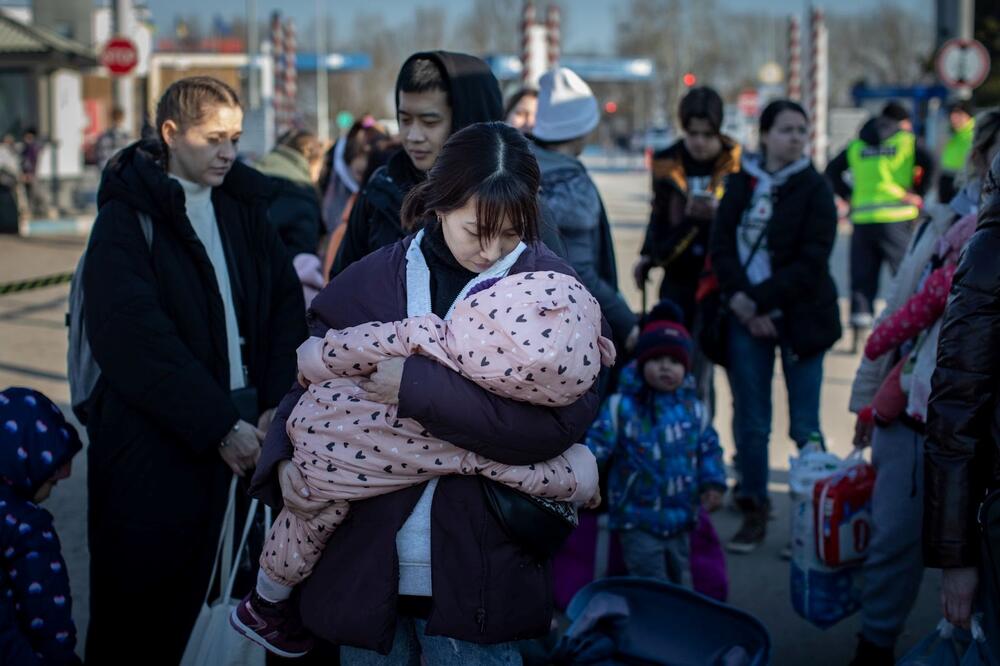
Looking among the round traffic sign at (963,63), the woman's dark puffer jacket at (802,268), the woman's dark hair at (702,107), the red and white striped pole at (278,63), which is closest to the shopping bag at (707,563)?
the woman's dark puffer jacket at (802,268)

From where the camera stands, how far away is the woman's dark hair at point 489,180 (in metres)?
2.62

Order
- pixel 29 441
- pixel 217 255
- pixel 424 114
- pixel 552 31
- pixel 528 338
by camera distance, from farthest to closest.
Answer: pixel 552 31 < pixel 217 255 < pixel 424 114 < pixel 29 441 < pixel 528 338

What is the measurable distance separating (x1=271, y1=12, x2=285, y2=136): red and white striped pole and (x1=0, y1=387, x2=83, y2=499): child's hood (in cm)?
1504

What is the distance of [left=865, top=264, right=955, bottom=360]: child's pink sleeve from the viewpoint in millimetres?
3879

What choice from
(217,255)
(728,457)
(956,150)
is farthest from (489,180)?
(956,150)

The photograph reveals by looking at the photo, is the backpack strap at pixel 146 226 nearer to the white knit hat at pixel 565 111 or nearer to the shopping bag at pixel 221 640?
the shopping bag at pixel 221 640

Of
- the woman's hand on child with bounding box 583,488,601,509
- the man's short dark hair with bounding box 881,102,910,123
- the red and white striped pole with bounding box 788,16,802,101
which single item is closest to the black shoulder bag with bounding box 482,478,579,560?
the woman's hand on child with bounding box 583,488,601,509

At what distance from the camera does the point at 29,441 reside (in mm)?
3443

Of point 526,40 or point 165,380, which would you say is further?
point 526,40

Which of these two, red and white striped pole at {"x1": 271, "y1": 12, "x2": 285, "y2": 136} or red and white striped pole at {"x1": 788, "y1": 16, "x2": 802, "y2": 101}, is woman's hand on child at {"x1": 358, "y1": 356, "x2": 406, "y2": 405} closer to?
red and white striped pole at {"x1": 788, "y1": 16, "x2": 802, "y2": 101}

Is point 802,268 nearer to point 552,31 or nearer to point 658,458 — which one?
point 658,458

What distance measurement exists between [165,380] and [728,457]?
449cm

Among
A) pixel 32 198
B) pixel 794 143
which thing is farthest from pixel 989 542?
pixel 32 198

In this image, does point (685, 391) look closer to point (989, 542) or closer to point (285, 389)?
point (285, 389)
